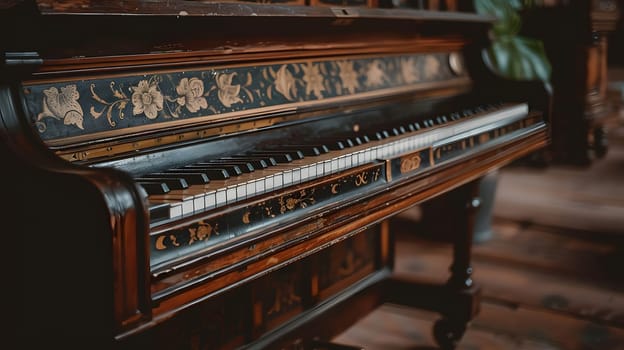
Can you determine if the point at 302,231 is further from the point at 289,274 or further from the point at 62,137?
the point at 289,274

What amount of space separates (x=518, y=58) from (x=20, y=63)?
276 cm

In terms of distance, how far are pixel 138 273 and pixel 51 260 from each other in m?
0.20

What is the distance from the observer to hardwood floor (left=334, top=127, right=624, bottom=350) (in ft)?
9.04

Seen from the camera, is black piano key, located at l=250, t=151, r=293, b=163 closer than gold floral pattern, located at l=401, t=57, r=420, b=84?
Yes

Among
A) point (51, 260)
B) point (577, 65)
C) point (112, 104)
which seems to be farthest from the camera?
point (577, 65)

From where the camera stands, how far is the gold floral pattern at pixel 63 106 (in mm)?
1351

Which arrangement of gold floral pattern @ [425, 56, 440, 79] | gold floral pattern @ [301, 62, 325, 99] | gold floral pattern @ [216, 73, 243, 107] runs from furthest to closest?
gold floral pattern @ [425, 56, 440, 79], gold floral pattern @ [301, 62, 325, 99], gold floral pattern @ [216, 73, 243, 107]

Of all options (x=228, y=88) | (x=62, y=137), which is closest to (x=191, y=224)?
(x=62, y=137)

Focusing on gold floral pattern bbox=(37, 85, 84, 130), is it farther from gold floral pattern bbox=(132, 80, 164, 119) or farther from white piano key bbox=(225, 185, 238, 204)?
white piano key bbox=(225, 185, 238, 204)

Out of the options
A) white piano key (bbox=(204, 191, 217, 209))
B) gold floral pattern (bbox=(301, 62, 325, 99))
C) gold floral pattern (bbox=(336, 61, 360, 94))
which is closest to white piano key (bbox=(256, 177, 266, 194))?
white piano key (bbox=(204, 191, 217, 209))

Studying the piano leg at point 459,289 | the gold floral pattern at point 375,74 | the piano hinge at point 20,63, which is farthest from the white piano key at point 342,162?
the piano leg at point 459,289

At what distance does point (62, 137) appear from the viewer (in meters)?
1.37

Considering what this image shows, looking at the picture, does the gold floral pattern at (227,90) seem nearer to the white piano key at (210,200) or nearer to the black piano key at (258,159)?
the black piano key at (258,159)

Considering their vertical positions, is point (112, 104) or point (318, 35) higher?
point (318, 35)
